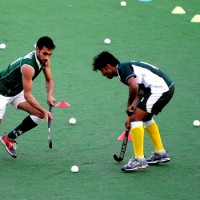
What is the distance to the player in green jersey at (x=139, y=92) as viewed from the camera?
9414 mm

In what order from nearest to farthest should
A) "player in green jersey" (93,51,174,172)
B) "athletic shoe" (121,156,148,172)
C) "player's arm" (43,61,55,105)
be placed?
"player in green jersey" (93,51,174,172) → "athletic shoe" (121,156,148,172) → "player's arm" (43,61,55,105)

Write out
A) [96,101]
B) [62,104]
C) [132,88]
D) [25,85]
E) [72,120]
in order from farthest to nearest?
[96,101] → [62,104] → [72,120] → [25,85] → [132,88]

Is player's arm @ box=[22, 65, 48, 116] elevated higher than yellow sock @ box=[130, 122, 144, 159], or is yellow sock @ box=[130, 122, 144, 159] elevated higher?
player's arm @ box=[22, 65, 48, 116]

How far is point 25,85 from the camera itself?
960cm

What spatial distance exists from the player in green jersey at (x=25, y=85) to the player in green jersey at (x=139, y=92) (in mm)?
691

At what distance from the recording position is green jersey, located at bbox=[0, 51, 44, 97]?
9750 millimetres

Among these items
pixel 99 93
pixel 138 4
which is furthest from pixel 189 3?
pixel 99 93

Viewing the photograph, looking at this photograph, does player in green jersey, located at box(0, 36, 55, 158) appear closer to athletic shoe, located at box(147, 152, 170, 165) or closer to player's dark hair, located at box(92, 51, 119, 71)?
player's dark hair, located at box(92, 51, 119, 71)

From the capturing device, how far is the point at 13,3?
18.0 m

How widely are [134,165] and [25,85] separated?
5.23 feet

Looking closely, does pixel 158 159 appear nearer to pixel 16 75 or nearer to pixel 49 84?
pixel 49 84

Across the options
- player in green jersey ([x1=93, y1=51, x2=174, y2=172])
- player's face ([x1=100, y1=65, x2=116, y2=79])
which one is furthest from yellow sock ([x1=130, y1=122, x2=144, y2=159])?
player's face ([x1=100, y1=65, x2=116, y2=79])

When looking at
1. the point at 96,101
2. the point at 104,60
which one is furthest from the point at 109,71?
the point at 96,101

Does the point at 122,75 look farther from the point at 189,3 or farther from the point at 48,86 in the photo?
the point at 189,3
